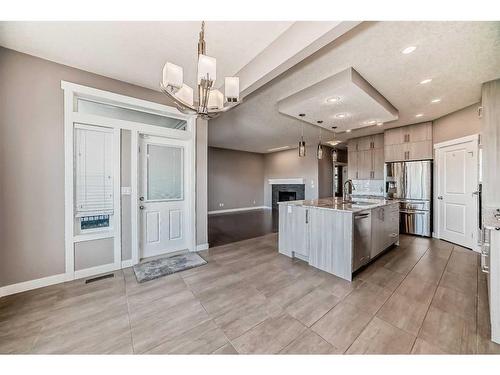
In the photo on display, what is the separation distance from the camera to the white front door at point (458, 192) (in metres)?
3.53

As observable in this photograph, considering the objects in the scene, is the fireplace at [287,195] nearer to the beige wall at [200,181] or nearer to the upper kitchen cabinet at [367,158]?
the upper kitchen cabinet at [367,158]

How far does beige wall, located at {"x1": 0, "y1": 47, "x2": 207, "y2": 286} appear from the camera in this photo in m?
2.14

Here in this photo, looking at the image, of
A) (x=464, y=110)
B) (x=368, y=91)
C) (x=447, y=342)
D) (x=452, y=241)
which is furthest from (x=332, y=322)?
(x=464, y=110)

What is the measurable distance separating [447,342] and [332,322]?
836 mm

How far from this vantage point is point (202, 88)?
1557 mm

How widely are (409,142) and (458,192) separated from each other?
155cm

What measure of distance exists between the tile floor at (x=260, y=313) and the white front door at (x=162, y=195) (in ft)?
2.28

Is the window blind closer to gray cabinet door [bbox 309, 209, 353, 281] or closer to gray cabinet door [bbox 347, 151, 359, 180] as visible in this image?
gray cabinet door [bbox 309, 209, 353, 281]

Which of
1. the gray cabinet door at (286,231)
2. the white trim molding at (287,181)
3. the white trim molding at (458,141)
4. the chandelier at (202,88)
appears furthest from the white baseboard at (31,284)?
the white trim molding at (287,181)

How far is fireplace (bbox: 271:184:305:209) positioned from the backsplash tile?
2.29 metres

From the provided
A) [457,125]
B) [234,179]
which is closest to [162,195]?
[234,179]

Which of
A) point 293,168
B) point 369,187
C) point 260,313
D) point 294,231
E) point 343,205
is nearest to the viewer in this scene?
point 260,313

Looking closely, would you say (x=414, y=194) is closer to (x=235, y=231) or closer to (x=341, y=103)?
(x=341, y=103)
